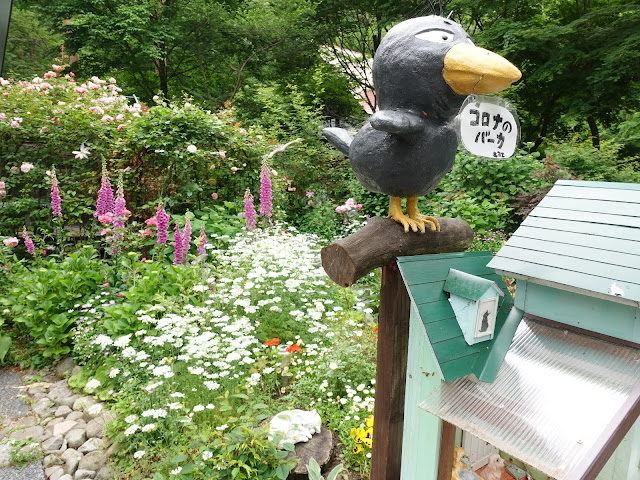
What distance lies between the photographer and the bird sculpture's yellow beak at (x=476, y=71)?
0.98m

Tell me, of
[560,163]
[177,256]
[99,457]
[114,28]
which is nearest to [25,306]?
[177,256]

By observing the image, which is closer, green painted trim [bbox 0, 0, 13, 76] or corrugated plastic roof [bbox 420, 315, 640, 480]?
corrugated plastic roof [bbox 420, 315, 640, 480]

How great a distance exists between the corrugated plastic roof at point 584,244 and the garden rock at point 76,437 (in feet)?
8.21

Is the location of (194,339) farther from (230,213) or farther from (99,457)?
(230,213)

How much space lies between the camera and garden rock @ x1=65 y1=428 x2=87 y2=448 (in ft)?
7.62

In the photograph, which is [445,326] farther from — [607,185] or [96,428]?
[96,428]

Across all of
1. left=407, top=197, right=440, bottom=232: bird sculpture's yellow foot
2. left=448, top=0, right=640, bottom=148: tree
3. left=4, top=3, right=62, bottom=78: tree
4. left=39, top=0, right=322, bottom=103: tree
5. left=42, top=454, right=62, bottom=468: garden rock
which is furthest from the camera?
left=4, top=3, right=62, bottom=78: tree

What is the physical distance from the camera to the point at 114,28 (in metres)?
8.75

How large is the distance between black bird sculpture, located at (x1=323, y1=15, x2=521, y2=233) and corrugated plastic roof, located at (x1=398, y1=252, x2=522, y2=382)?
25 cm

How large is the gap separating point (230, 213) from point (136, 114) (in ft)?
5.49

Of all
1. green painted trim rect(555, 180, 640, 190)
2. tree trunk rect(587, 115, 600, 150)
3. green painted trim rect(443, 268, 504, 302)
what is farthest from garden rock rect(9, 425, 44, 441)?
tree trunk rect(587, 115, 600, 150)

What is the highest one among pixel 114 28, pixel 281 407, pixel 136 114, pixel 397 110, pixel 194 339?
pixel 114 28

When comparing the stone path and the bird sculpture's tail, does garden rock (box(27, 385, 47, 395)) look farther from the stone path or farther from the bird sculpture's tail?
the bird sculpture's tail

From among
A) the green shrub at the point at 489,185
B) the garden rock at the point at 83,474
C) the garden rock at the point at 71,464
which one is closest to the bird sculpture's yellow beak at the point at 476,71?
the garden rock at the point at 83,474
